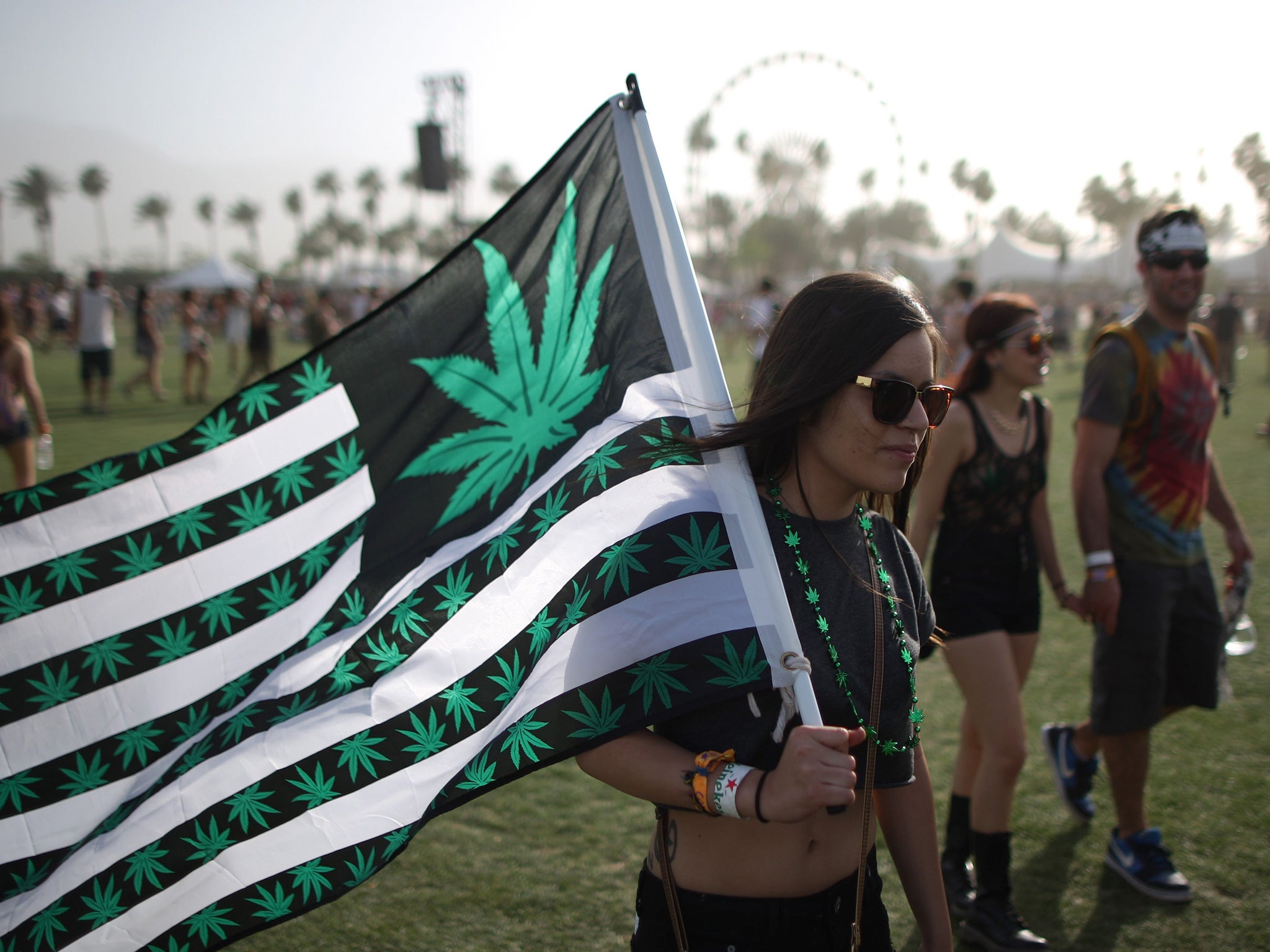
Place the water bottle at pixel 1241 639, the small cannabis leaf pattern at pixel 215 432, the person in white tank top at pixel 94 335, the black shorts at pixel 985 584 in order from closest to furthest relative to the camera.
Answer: the small cannabis leaf pattern at pixel 215 432 < the black shorts at pixel 985 584 < the water bottle at pixel 1241 639 < the person in white tank top at pixel 94 335

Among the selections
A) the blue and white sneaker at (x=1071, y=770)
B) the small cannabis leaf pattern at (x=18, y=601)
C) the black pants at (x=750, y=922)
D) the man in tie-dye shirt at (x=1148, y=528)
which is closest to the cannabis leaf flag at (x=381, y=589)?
the small cannabis leaf pattern at (x=18, y=601)

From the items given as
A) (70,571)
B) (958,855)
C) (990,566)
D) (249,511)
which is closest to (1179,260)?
(990,566)

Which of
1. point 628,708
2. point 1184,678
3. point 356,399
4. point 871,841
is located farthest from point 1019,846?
point 356,399

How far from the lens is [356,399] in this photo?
247cm

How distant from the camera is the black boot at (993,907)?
332 cm

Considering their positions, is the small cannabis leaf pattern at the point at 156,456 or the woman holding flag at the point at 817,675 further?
the small cannabis leaf pattern at the point at 156,456

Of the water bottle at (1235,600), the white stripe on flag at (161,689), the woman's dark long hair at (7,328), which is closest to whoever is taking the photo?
the white stripe on flag at (161,689)

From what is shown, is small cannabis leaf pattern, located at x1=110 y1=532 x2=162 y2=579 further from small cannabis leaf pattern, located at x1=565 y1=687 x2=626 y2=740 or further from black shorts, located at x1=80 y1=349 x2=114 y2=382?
black shorts, located at x1=80 y1=349 x2=114 y2=382

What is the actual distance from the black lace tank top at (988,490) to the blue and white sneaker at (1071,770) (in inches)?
44.5

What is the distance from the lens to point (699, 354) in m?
2.11

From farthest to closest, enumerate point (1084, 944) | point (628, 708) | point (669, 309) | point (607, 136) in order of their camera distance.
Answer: point (1084, 944) < point (607, 136) < point (669, 309) < point (628, 708)

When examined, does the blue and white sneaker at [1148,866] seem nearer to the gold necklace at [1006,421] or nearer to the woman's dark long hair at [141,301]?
the gold necklace at [1006,421]

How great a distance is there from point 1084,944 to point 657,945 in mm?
2270

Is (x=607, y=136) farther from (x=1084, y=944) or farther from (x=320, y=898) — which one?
(x=1084, y=944)
